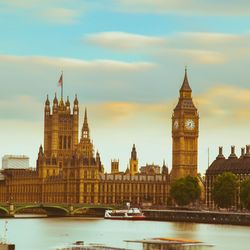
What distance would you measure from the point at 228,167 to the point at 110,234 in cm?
7040

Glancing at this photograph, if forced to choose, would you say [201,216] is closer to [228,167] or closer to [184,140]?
[228,167]

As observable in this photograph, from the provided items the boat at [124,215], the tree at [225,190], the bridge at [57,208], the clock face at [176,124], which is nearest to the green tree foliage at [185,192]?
the tree at [225,190]

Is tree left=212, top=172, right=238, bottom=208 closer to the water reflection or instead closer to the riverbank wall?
the riverbank wall

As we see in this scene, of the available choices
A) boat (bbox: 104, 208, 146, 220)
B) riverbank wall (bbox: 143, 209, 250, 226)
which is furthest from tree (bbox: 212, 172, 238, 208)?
boat (bbox: 104, 208, 146, 220)

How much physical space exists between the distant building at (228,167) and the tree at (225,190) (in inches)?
472

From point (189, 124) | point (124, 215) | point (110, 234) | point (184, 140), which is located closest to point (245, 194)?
point (124, 215)

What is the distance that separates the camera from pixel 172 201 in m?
190

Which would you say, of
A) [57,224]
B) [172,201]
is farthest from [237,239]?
[172,201]

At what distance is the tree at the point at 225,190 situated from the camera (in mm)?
160375

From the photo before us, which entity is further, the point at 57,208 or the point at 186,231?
the point at 57,208

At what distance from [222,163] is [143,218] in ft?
89.7

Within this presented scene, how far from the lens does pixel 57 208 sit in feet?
546

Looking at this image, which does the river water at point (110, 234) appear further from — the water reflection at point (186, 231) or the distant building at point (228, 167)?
the distant building at point (228, 167)

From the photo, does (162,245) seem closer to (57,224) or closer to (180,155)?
(57,224)
